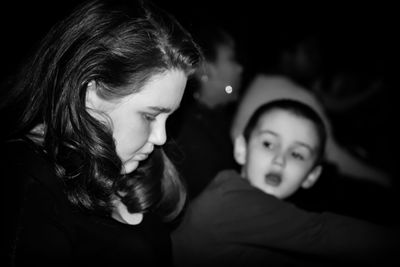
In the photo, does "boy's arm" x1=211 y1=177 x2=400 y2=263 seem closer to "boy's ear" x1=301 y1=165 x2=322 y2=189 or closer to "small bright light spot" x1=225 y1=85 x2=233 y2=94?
"boy's ear" x1=301 y1=165 x2=322 y2=189

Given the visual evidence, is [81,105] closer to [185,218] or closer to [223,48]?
[185,218]

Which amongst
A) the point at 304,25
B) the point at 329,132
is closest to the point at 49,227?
the point at 329,132

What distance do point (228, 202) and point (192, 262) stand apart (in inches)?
10.1

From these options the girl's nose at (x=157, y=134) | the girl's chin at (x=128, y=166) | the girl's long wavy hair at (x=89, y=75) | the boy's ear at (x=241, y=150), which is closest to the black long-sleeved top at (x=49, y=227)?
the girl's long wavy hair at (x=89, y=75)

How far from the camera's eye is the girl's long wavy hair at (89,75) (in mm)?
790

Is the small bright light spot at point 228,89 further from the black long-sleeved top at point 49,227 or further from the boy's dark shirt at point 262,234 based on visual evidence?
the black long-sleeved top at point 49,227

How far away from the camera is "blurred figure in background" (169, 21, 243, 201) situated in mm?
1494

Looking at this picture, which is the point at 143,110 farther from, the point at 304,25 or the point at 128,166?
the point at 304,25

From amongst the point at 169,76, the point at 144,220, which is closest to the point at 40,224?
the point at 144,220

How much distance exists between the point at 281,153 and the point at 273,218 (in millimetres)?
297

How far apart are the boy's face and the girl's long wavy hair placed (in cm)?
56

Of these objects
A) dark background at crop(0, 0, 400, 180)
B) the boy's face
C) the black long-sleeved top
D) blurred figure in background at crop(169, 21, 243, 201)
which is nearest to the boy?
the boy's face

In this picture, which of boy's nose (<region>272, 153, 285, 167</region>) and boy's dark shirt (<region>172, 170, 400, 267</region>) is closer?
boy's dark shirt (<region>172, 170, 400, 267</region>)

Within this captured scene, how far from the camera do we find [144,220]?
1037 millimetres
